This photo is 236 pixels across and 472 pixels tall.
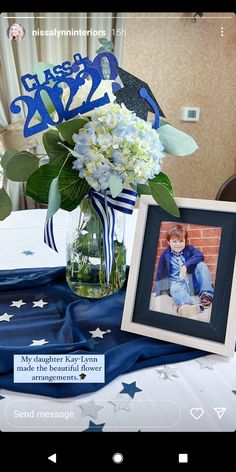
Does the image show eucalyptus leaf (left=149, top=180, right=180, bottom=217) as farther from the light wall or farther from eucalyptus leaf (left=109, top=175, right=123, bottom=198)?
the light wall

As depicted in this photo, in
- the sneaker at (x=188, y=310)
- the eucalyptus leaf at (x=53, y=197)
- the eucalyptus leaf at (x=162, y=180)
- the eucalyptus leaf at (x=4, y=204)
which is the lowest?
the sneaker at (x=188, y=310)

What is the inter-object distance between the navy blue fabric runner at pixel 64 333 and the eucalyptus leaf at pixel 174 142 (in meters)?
0.26

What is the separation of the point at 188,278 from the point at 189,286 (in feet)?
0.04

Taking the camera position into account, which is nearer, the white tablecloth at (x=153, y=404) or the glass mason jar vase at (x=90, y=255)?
the white tablecloth at (x=153, y=404)

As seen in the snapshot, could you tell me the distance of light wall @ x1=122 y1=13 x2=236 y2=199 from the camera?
4.97ft

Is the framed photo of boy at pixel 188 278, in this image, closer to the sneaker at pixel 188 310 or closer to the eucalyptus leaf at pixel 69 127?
the sneaker at pixel 188 310

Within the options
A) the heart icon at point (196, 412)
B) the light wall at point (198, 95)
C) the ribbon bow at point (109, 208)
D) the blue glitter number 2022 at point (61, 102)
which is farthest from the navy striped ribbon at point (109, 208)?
the light wall at point (198, 95)

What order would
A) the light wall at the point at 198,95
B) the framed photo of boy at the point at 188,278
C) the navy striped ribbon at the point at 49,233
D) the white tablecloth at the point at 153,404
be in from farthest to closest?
1. the light wall at the point at 198,95
2. the navy striped ribbon at the point at 49,233
3. the framed photo of boy at the point at 188,278
4. the white tablecloth at the point at 153,404

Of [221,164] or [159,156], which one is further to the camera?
[221,164]

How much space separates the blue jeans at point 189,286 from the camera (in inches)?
20.7

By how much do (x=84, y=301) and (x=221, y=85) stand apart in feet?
4.79
